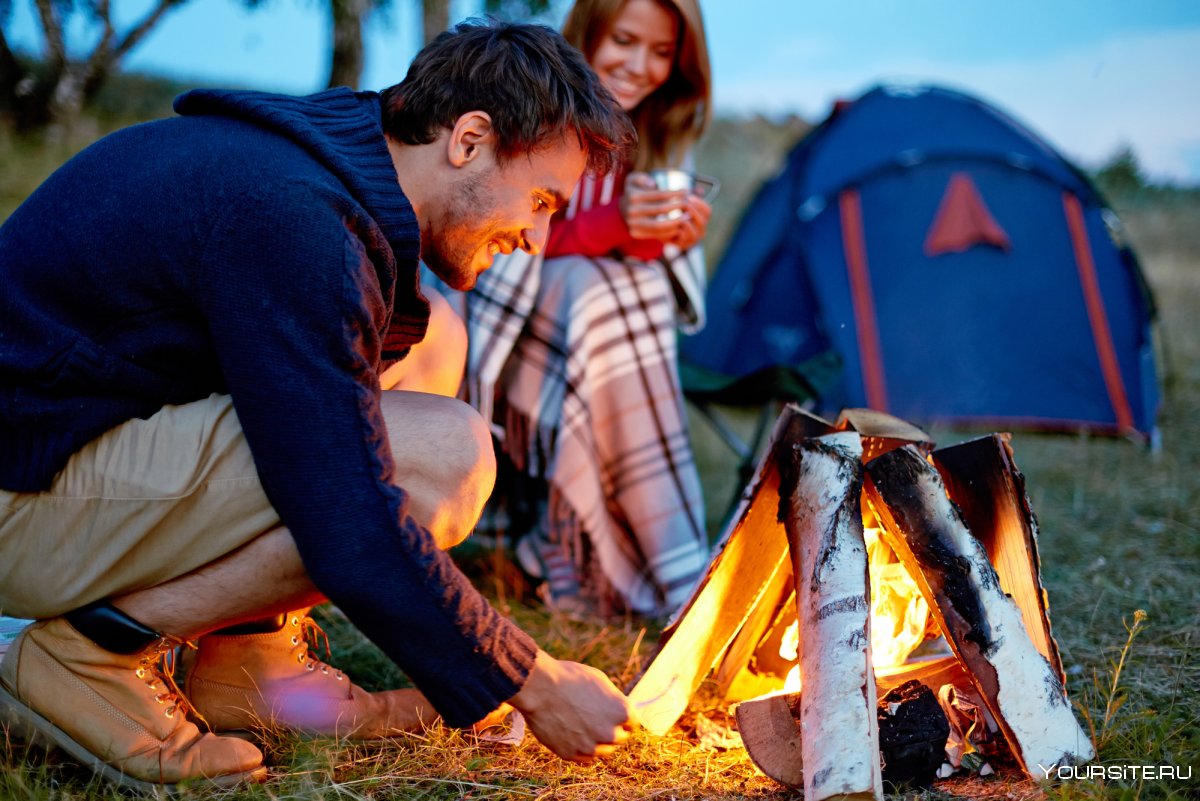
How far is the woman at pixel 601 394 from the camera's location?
273 centimetres

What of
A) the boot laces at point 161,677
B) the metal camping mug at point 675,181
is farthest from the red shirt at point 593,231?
the boot laces at point 161,677

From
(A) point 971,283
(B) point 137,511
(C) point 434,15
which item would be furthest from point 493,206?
(C) point 434,15

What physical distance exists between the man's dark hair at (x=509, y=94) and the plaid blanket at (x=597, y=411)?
0.97 meters

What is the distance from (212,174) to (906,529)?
50.6 inches

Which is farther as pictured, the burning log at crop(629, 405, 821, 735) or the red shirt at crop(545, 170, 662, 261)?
the red shirt at crop(545, 170, 662, 261)

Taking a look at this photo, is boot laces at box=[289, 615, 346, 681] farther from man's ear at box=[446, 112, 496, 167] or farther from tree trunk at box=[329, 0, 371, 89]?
tree trunk at box=[329, 0, 371, 89]

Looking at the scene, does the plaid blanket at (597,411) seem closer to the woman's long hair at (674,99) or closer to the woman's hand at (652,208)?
the woman's hand at (652,208)

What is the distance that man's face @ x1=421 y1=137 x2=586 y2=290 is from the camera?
1.72 meters

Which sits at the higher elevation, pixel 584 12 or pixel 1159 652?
pixel 584 12

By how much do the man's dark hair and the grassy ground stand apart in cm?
108

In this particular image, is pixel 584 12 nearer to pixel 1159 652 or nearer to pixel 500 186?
pixel 500 186

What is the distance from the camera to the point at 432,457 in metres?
1.72

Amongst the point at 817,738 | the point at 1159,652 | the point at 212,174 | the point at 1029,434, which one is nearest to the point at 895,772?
the point at 817,738

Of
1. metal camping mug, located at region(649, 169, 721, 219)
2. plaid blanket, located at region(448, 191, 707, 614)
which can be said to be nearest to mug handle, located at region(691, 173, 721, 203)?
metal camping mug, located at region(649, 169, 721, 219)
